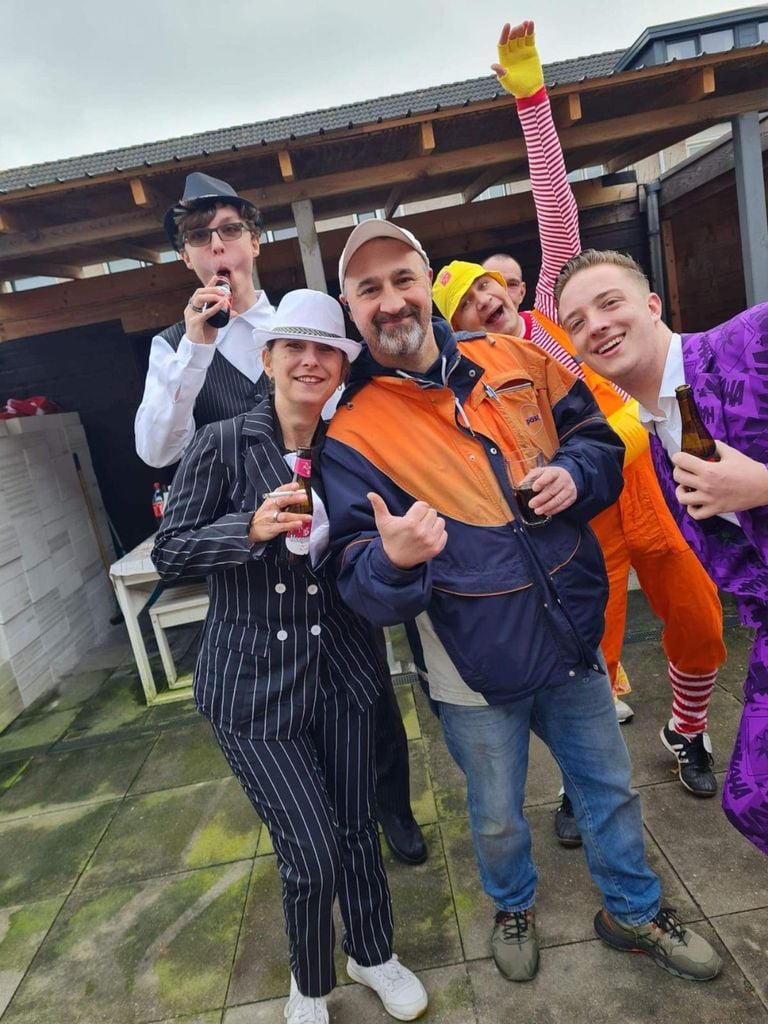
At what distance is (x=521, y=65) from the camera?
245 centimetres

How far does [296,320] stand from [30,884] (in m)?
3.05

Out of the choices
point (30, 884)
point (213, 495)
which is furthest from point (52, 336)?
point (213, 495)

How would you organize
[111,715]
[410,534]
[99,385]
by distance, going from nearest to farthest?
[410,534], [111,715], [99,385]

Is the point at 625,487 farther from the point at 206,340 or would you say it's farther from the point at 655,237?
the point at 655,237

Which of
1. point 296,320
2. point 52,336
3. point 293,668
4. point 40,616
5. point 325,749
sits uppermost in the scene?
point 52,336

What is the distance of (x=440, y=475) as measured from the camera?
170cm

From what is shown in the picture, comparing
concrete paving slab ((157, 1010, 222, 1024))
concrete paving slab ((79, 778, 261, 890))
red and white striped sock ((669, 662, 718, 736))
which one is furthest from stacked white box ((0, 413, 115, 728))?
red and white striped sock ((669, 662, 718, 736))

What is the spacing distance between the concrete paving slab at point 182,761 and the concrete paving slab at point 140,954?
804mm

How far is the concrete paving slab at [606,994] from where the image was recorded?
5.98 feet

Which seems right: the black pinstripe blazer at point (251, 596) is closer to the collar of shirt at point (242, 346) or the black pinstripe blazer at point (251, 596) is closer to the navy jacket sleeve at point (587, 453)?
the collar of shirt at point (242, 346)

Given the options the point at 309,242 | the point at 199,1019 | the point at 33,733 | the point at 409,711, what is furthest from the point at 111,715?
the point at 309,242

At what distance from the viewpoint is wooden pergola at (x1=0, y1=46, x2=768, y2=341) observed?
13.3 ft

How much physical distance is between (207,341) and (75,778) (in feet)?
10.7

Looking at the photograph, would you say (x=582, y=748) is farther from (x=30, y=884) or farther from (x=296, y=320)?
(x=30, y=884)
